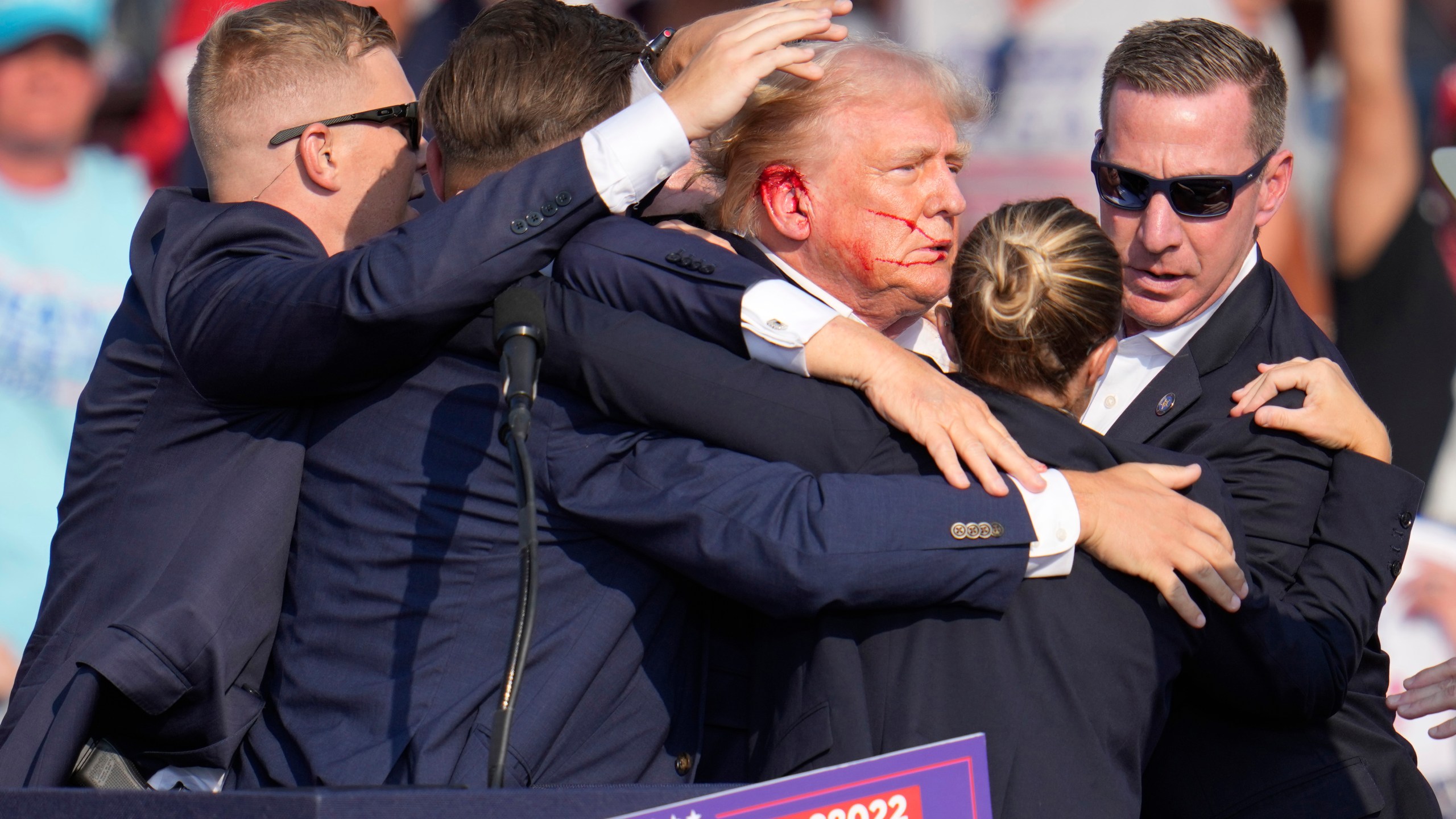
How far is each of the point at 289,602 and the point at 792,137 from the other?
1.09 metres

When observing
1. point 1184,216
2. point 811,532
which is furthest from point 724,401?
point 1184,216

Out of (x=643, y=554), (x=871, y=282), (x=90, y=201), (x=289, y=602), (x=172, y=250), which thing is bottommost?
(x=90, y=201)

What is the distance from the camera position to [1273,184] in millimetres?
2742

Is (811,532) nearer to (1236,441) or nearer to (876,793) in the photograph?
(876,793)

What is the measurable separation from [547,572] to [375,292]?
0.46 metres

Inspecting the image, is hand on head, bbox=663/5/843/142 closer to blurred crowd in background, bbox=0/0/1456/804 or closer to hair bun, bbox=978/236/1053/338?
hair bun, bbox=978/236/1053/338

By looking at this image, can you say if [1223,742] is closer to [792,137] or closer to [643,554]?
[643,554]

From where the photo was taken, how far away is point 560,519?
199cm

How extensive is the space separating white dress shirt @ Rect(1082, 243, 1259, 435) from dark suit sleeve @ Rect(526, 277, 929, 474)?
82 cm

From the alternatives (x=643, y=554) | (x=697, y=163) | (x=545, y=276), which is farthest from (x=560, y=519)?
(x=697, y=163)

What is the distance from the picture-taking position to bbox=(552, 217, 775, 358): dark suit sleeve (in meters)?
2.03

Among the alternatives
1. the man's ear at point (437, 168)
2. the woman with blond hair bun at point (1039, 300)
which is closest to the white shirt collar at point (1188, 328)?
the woman with blond hair bun at point (1039, 300)

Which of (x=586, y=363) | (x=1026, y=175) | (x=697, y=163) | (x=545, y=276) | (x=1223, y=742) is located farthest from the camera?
(x=1026, y=175)

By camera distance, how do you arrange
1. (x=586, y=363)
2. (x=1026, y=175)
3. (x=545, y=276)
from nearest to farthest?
(x=586, y=363)
(x=545, y=276)
(x=1026, y=175)
